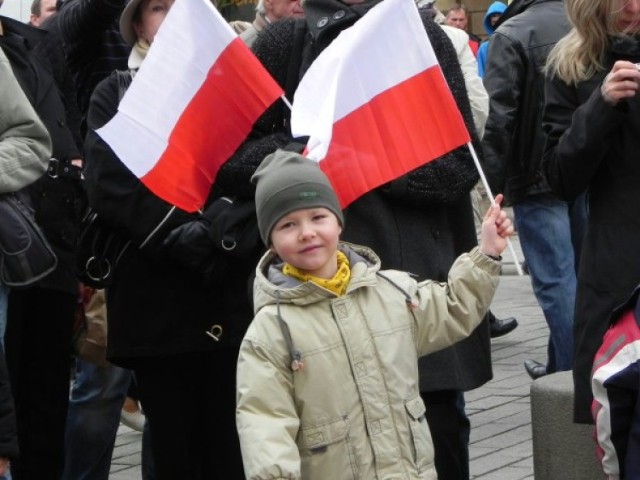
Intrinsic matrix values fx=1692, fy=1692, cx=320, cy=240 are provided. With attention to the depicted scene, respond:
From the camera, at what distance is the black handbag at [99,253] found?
5.62 meters

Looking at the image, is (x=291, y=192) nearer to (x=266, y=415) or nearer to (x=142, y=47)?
(x=266, y=415)

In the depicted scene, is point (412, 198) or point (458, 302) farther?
point (412, 198)

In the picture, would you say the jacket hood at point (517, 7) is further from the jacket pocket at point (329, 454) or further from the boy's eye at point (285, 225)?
the jacket pocket at point (329, 454)

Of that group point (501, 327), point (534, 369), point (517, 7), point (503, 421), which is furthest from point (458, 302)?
point (501, 327)

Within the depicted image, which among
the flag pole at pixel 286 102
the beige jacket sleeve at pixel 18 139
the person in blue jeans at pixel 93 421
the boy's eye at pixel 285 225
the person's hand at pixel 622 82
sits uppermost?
the person's hand at pixel 622 82

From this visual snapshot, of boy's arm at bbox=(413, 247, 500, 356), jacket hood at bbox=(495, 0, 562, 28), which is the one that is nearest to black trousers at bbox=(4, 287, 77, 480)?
boy's arm at bbox=(413, 247, 500, 356)

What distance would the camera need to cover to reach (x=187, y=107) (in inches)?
211

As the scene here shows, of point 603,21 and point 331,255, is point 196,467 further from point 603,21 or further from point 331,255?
point 603,21

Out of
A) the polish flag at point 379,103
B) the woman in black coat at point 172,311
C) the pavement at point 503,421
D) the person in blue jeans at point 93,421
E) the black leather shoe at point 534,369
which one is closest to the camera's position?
the polish flag at point 379,103

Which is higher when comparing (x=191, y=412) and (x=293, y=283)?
(x=293, y=283)

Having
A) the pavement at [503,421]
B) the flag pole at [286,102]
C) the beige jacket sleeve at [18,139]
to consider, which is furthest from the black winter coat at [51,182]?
the pavement at [503,421]

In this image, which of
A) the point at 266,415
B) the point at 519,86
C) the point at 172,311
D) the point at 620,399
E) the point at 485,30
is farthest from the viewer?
the point at 485,30

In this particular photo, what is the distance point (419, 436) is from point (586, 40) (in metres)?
1.40

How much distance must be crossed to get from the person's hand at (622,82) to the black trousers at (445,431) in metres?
1.11
